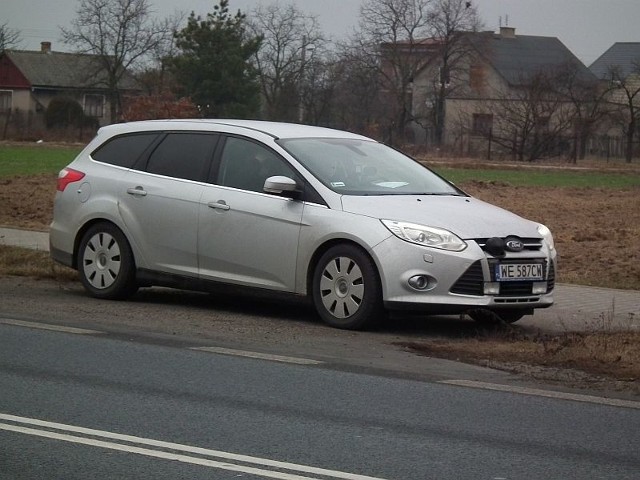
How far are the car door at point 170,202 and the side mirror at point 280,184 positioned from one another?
92cm

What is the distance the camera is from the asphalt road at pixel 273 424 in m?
5.99

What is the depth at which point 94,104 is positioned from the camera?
300 feet

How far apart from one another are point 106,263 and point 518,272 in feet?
12.5

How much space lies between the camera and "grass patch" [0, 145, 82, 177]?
3975cm

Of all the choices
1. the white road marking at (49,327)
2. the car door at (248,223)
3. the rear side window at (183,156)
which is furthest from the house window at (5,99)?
the white road marking at (49,327)

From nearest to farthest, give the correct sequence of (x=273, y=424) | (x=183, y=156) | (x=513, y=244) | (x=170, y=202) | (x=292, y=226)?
(x=273, y=424)
(x=513, y=244)
(x=292, y=226)
(x=170, y=202)
(x=183, y=156)

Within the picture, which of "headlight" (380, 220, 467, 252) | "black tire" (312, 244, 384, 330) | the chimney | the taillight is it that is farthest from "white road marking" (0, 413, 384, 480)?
the chimney

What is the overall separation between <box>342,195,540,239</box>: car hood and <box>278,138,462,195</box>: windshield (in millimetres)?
228

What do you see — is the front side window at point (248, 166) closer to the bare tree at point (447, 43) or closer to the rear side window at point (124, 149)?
the rear side window at point (124, 149)

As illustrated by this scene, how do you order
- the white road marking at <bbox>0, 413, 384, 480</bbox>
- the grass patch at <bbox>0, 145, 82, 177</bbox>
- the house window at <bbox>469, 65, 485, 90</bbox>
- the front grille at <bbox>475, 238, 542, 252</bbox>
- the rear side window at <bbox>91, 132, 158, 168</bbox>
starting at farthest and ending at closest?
the house window at <bbox>469, 65, 485, 90</bbox> → the grass patch at <bbox>0, 145, 82, 177</bbox> → the rear side window at <bbox>91, 132, 158, 168</bbox> → the front grille at <bbox>475, 238, 542, 252</bbox> → the white road marking at <bbox>0, 413, 384, 480</bbox>

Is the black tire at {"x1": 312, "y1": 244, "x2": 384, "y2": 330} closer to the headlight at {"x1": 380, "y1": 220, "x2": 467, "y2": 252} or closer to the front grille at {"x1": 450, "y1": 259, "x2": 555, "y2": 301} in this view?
the headlight at {"x1": 380, "y1": 220, "x2": 467, "y2": 252}

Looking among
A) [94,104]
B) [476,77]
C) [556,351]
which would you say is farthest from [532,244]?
[94,104]

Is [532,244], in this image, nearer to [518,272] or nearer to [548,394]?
[518,272]

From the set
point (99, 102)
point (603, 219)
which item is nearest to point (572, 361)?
point (603, 219)
